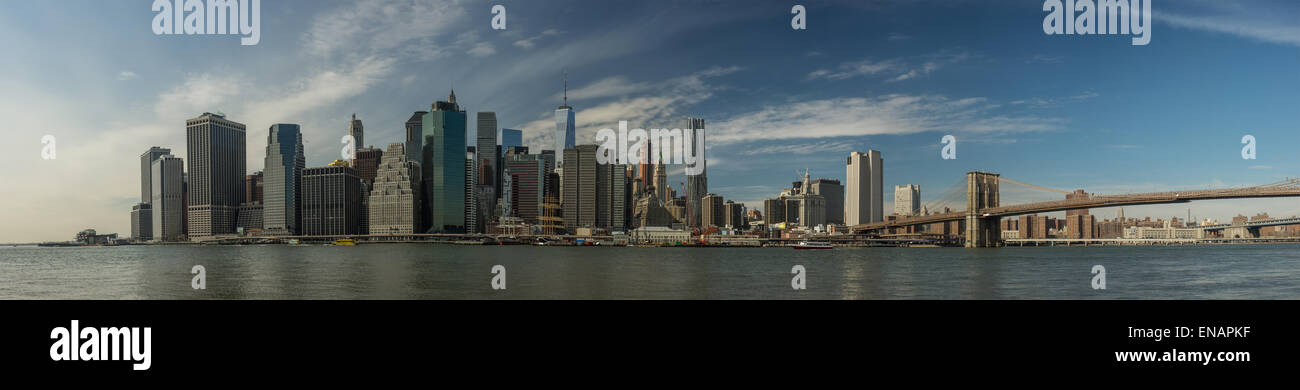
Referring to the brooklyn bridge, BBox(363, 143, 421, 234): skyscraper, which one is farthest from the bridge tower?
BBox(363, 143, 421, 234): skyscraper

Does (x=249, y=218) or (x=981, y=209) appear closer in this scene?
(x=981, y=209)

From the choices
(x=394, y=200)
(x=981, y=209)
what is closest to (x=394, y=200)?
(x=394, y=200)

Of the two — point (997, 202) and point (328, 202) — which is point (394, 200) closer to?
point (328, 202)

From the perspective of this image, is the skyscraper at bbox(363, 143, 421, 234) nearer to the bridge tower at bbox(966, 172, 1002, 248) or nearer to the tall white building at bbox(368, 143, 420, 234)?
the tall white building at bbox(368, 143, 420, 234)

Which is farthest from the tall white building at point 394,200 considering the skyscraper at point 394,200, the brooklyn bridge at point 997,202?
the brooklyn bridge at point 997,202

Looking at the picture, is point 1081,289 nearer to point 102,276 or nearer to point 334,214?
point 102,276

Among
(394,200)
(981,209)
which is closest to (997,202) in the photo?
Result: (981,209)

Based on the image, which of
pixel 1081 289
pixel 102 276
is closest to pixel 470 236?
pixel 102 276

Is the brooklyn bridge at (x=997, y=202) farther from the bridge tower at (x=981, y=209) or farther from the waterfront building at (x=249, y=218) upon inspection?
the waterfront building at (x=249, y=218)
